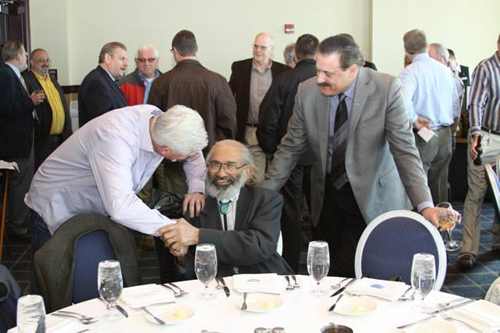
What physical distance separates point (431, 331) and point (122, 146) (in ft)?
4.84

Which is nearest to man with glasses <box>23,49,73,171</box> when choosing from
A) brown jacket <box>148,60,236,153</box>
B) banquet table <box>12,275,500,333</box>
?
brown jacket <box>148,60,236,153</box>

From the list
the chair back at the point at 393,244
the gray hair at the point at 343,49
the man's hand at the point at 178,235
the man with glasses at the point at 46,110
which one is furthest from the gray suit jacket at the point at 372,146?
the man with glasses at the point at 46,110

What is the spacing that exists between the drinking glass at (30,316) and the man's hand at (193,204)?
1365 millimetres

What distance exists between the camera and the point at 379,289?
2244mm

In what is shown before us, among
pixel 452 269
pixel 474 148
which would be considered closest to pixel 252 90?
pixel 474 148

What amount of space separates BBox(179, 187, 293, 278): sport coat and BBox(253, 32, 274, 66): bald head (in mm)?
2701

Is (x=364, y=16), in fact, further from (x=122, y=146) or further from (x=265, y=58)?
(x=122, y=146)

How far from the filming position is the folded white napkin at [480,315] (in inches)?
75.5

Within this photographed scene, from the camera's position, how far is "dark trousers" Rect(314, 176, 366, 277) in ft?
11.1

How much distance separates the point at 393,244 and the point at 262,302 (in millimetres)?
923

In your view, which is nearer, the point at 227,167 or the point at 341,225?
the point at 227,167

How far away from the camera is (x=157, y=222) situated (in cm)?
271

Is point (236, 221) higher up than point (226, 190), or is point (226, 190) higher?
point (226, 190)

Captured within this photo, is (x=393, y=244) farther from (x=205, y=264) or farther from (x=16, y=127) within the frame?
(x=16, y=127)
